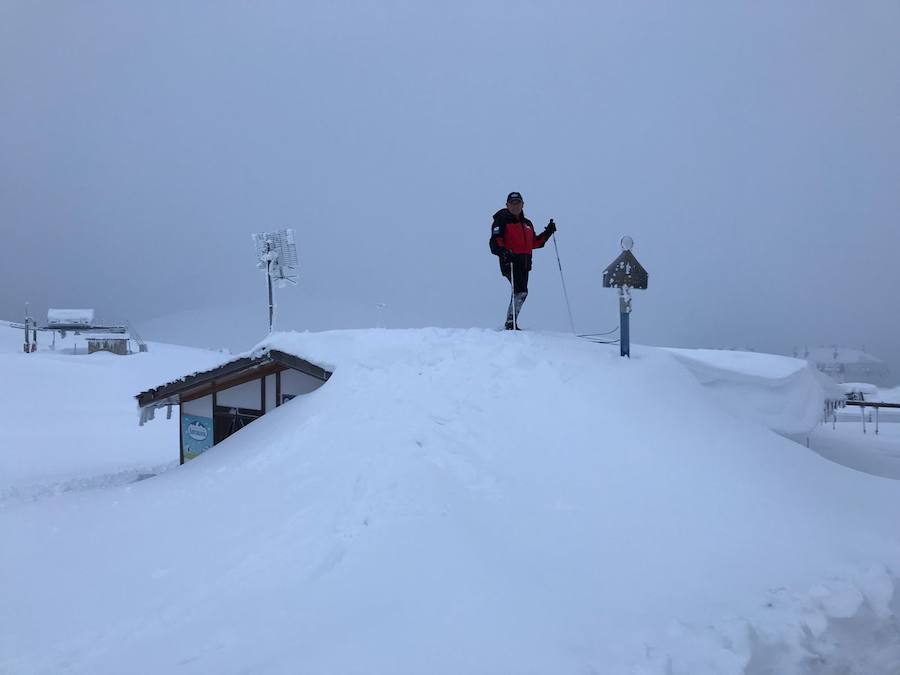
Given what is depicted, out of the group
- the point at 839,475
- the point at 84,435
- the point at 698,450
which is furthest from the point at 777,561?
the point at 84,435

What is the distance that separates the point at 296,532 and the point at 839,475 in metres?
7.48

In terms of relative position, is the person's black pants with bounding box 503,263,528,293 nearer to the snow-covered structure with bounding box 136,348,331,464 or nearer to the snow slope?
the snow-covered structure with bounding box 136,348,331,464

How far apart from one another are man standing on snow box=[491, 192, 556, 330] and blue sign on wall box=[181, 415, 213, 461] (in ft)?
25.0

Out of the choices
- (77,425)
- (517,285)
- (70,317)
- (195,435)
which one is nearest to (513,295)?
(517,285)

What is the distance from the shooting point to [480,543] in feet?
17.7

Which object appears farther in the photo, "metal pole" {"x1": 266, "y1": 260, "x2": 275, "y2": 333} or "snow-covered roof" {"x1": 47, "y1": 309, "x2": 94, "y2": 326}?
"snow-covered roof" {"x1": 47, "y1": 309, "x2": 94, "y2": 326}

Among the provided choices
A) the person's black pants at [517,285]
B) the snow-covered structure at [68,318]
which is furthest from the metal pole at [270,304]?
the snow-covered structure at [68,318]

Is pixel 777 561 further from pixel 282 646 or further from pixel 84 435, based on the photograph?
pixel 84 435

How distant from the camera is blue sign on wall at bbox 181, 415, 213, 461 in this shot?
13008 mm

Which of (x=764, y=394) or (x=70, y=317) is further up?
(x=70, y=317)

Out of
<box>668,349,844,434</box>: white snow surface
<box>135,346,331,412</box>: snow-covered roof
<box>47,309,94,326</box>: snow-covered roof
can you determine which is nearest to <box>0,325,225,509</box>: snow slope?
<box>135,346,331,412</box>: snow-covered roof

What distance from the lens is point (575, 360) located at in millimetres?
8812

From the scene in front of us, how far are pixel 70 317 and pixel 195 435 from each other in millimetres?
66172

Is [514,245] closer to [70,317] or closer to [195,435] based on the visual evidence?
[195,435]
